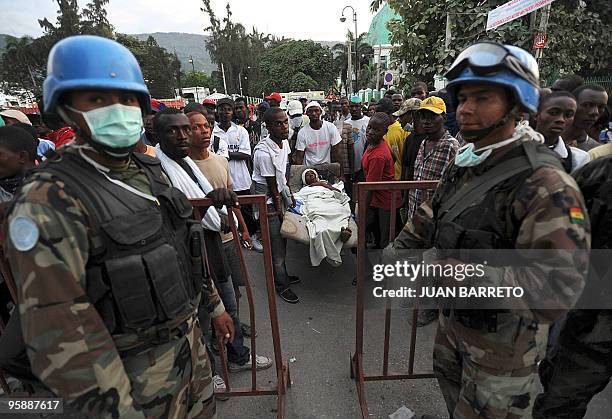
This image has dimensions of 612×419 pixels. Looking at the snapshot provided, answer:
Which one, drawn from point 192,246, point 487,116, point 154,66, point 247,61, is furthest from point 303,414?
point 154,66

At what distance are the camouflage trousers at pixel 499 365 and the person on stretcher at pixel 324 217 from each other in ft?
6.88

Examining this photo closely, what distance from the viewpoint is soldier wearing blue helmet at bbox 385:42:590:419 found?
1163 millimetres

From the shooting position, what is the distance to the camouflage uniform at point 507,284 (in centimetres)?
115

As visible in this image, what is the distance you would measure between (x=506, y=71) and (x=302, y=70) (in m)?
49.4

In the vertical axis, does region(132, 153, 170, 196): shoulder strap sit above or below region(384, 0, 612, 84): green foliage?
below

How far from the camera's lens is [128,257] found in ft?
3.82

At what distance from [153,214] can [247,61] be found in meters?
51.4

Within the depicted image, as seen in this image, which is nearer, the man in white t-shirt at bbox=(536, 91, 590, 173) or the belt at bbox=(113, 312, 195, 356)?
the belt at bbox=(113, 312, 195, 356)

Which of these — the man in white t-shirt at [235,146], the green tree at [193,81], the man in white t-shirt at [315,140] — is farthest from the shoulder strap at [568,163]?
the green tree at [193,81]

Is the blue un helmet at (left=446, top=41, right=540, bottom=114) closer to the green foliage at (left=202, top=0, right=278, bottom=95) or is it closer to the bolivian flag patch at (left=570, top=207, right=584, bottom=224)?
the bolivian flag patch at (left=570, top=207, right=584, bottom=224)

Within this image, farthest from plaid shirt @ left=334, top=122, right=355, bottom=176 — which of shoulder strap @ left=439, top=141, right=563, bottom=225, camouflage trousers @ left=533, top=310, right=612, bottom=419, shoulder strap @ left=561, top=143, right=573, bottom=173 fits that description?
shoulder strap @ left=439, top=141, right=563, bottom=225

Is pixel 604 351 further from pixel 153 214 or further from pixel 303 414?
pixel 153 214

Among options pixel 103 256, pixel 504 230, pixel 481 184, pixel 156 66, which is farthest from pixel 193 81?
pixel 504 230

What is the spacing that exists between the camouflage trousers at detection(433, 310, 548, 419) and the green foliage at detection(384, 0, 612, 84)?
10091 mm
